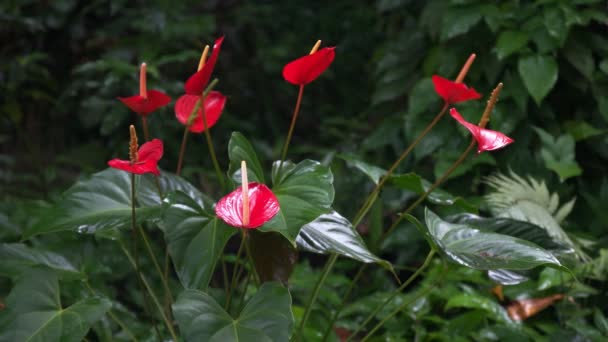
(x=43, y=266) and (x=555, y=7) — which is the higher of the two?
(x=555, y=7)

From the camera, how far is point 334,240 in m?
0.92

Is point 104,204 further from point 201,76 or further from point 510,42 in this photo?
point 510,42

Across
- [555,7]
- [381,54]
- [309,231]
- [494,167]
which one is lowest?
[494,167]

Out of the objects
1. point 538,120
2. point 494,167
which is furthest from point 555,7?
point 494,167

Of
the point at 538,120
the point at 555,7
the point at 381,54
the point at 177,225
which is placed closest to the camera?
the point at 177,225

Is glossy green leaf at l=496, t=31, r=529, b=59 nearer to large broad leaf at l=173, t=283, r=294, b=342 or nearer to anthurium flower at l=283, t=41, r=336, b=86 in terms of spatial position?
anthurium flower at l=283, t=41, r=336, b=86

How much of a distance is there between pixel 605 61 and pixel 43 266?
1.52 m

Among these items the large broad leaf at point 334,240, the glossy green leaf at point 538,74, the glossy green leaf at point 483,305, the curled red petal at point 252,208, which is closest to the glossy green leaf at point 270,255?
the large broad leaf at point 334,240

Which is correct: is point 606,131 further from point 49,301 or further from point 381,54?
point 49,301

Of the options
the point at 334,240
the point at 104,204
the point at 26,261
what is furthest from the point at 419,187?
the point at 26,261

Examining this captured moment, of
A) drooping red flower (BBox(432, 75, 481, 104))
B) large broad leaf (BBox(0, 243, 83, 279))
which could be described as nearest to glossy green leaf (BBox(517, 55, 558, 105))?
drooping red flower (BBox(432, 75, 481, 104))

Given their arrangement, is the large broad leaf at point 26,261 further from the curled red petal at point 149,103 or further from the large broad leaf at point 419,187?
the large broad leaf at point 419,187

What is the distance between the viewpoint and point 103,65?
2049 millimetres

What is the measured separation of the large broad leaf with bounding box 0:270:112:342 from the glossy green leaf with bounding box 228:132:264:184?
0.25 m
